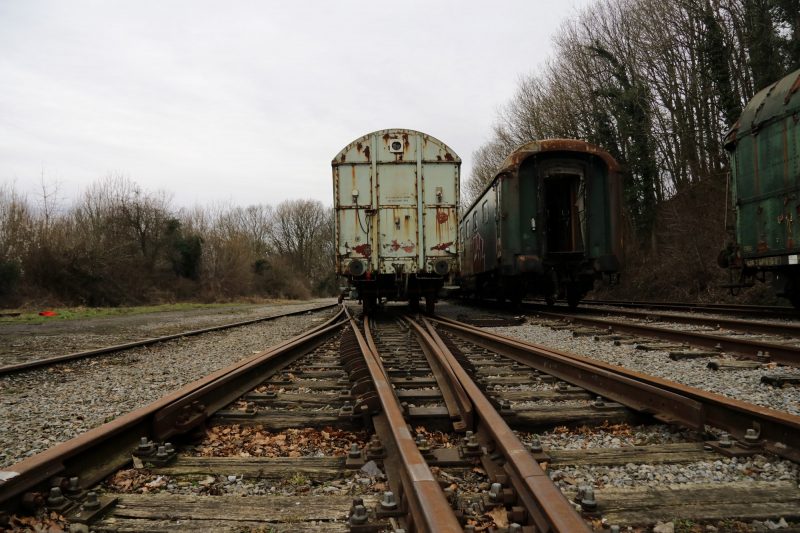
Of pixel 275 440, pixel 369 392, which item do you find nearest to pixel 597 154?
pixel 369 392

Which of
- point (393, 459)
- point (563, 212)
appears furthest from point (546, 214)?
point (393, 459)

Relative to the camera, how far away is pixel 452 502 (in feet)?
5.96

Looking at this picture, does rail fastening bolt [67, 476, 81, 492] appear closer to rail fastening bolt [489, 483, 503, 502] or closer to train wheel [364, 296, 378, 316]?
rail fastening bolt [489, 483, 503, 502]

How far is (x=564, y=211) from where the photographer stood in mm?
12547

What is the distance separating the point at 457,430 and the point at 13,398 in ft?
12.3

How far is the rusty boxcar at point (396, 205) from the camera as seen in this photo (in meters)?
Result: 10.7

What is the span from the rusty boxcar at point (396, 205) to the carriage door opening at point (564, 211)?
2.26 metres

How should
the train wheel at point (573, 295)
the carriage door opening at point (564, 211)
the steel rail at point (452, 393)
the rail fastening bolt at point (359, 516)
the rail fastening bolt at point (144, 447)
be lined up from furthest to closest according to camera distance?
1. the train wheel at point (573, 295)
2. the carriage door opening at point (564, 211)
3. the steel rail at point (452, 393)
4. the rail fastening bolt at point (144, 447)
5. the rail fastening bolt at point (359, 516)

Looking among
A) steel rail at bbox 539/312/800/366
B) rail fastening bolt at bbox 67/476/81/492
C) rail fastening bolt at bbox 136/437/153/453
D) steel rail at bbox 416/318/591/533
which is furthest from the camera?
steel rail at bbox 539/312/800/366

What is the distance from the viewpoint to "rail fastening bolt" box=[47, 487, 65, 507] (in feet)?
6.40

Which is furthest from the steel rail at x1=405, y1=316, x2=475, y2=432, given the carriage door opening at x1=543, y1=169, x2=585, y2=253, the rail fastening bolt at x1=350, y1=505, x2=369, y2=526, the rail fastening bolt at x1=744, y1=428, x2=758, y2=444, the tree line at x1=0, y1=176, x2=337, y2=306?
the tree line at x1=0, y1=176, x2=337, y2=306

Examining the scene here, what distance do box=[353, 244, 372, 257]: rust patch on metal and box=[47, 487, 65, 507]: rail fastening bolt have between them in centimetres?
874

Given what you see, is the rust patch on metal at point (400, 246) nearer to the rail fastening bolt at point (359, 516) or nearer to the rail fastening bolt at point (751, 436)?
the rail fastening bolt at point (751, 436)

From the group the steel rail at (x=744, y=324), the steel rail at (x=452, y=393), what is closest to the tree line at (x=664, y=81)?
the steel rail at (x=744, y=324)
